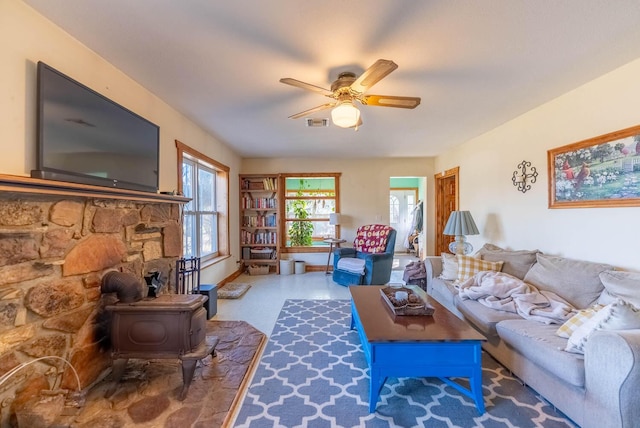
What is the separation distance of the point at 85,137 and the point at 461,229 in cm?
416

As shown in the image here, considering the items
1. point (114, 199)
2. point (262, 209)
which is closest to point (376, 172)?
point (262, 209)

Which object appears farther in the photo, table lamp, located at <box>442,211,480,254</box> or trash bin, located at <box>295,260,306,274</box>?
trash bin, located at <box>295,260,306,274</box>

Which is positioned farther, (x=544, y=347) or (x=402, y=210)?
(x=402, y=210)

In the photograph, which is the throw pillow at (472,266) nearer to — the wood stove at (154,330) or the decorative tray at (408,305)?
the decorative tray at (408,305)

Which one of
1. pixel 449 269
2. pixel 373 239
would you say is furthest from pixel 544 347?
pixel 373 239

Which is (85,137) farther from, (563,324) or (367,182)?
(367,182)

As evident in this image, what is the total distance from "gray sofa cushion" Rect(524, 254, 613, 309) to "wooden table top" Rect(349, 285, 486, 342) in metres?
1.04

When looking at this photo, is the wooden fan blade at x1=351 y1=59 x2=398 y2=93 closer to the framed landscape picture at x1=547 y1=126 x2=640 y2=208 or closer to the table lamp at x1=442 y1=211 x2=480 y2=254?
the framed landscape picture at x1=547 y1=126 x2=640 y2=208

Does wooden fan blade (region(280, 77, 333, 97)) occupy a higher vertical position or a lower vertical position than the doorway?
higher

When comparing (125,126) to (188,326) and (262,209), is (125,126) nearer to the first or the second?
(188,326)

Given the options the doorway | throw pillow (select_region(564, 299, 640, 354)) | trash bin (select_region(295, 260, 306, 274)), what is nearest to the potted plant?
trash bin (select_region(295, 260, 306, 274))

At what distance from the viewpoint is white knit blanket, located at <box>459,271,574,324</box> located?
81.4 inches

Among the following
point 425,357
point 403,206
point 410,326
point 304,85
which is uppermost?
point 304,85

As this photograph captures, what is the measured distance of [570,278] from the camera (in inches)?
92.7
